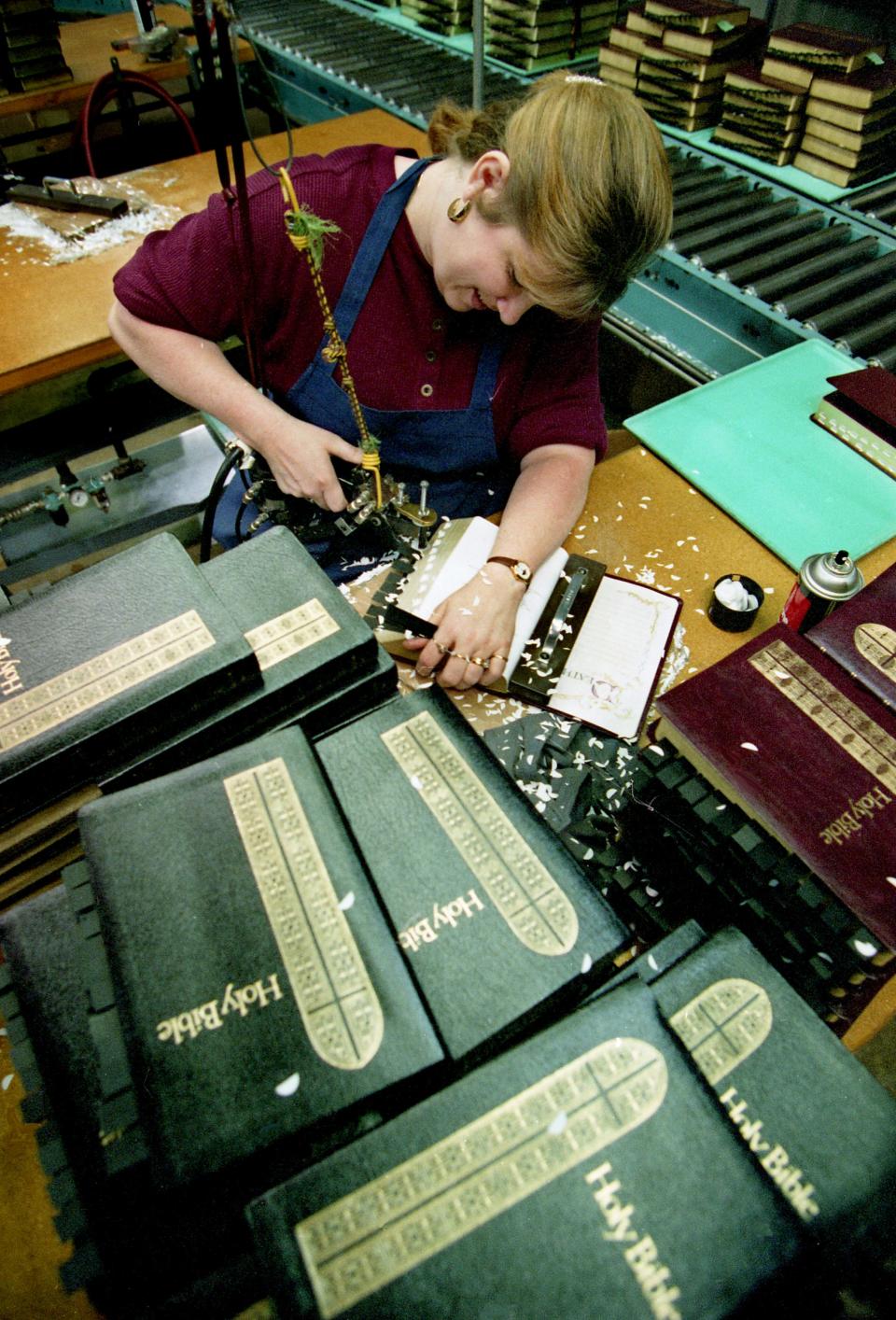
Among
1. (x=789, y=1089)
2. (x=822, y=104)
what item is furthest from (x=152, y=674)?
(x=822, y=104)

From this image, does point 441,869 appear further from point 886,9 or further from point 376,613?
point 886,9

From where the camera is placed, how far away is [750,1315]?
0.56 metres

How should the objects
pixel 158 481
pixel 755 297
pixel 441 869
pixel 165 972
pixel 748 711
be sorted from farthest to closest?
pixel 158 481 → pixel 755 297 → pixel 748 711 → pixel 441 869 → pixel 165 972

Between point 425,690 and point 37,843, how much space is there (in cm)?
50

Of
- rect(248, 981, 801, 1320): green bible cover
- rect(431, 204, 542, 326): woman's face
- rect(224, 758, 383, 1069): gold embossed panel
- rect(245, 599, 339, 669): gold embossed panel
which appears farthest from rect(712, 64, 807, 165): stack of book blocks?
rect(248, 981, 801, 1320): green bible cover

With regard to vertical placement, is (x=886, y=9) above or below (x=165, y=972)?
above

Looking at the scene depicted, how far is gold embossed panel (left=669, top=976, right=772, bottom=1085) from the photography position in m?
0.68

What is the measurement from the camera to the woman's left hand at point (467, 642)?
3.89 ft

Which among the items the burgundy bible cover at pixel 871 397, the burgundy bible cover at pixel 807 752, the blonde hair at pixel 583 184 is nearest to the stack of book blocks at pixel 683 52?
the burgundy bible cover at pixel 871 397

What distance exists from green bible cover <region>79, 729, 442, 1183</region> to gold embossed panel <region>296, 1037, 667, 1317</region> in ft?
0.23

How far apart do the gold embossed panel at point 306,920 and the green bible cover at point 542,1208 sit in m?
0.08

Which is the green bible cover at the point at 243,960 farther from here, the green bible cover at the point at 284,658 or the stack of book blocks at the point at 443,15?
the stack of book blocks at the point at 443,15

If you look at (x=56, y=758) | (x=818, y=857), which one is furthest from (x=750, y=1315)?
(x=56, y=758)

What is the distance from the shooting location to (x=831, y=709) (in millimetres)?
924
